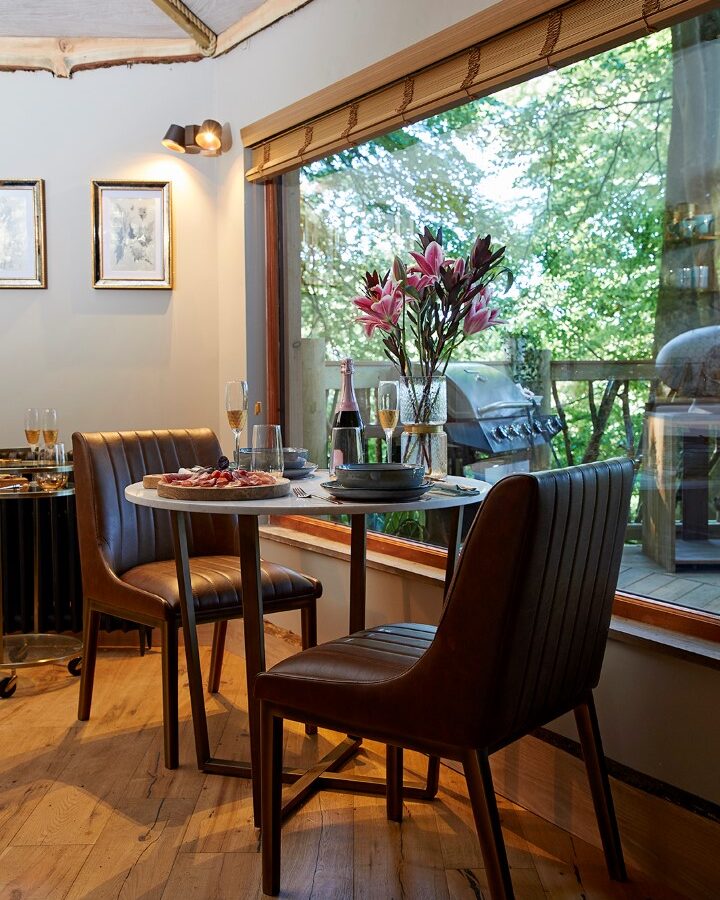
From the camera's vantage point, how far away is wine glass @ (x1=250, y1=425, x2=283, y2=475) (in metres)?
2.27

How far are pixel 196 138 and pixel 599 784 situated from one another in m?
2.83

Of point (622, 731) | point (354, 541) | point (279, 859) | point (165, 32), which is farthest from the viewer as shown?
point (165, 32)

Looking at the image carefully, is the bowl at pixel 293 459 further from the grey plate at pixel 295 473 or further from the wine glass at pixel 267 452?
the wine glass at pixel 267 452

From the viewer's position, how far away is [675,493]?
7.17ft

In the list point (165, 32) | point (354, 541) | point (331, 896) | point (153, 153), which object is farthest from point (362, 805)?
point (165, 32)

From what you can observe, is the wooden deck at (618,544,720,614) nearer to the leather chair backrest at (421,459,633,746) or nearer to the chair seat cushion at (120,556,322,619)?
the leather chair backrest at (421,459,633,746)

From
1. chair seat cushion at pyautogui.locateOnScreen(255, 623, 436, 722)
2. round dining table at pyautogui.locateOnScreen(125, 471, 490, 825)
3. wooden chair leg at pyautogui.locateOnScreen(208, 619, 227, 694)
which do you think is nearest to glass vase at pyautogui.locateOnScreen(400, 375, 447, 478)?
round dining table at pyautogui.locateOnScreen(125, 471, 490, 825)

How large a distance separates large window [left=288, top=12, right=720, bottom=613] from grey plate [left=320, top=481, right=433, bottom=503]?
1.90 feet

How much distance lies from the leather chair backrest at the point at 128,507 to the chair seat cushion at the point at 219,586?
0.37 feet

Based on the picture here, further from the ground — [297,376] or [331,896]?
[297,376]

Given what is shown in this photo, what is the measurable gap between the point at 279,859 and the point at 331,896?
Answer: 0.14 meters

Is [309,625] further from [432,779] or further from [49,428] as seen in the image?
[49,428]

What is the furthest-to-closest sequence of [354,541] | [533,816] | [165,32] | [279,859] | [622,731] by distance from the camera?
[165,32]
[354,541]
[533,816]
[622,731]
[279,859]

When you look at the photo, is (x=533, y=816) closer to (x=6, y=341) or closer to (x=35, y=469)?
(x=35, y=469)
